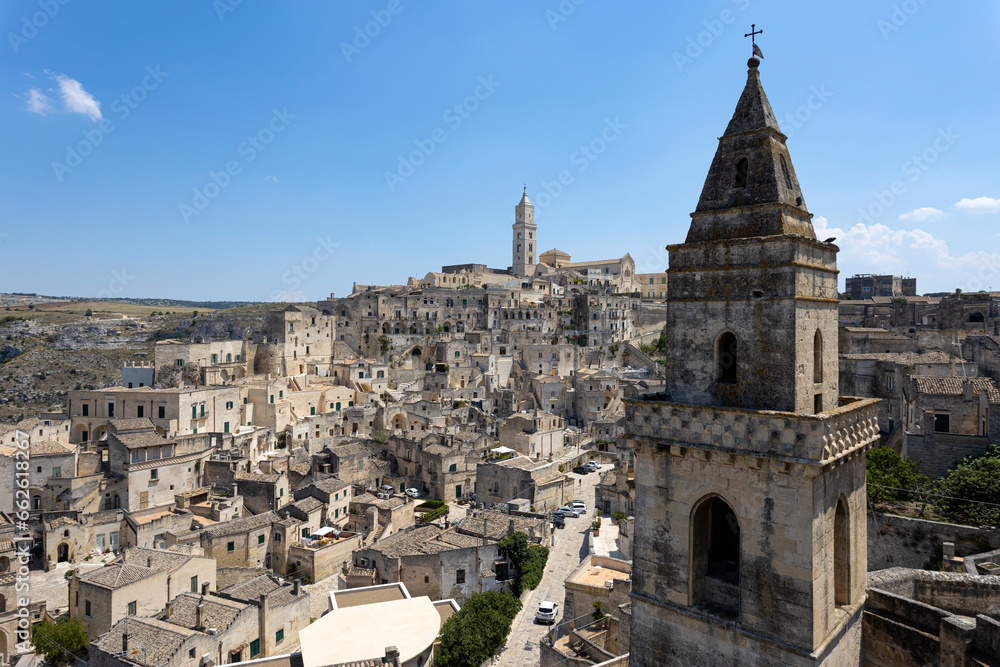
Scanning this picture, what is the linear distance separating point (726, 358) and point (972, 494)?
17625mm

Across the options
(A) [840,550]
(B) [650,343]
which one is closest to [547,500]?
(A) [840,550]

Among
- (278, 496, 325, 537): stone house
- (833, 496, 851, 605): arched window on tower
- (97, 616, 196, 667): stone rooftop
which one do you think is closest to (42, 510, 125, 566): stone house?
(278, 496, 325, 537): stone house

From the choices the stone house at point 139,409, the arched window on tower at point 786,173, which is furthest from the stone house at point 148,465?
the arched window on tower at point 786,173

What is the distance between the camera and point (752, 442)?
754cm

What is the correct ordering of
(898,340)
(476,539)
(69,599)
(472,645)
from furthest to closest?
(898,340) < (476,539) < (69,599) < (472,645)

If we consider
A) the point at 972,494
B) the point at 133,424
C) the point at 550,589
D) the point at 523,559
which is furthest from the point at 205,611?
the point at 972,494

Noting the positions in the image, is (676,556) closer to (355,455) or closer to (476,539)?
(476,539)

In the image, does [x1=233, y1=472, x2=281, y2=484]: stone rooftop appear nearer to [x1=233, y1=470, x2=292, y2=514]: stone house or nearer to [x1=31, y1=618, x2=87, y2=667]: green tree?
[x1=233, y1=470, x2=292, y2=514]: stone house

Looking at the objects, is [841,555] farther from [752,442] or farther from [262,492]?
[262,492]

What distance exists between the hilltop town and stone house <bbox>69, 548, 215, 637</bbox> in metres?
0.11

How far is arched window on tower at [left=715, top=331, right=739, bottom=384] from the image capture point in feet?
27.2

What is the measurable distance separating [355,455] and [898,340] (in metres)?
39.1

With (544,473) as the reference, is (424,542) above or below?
below

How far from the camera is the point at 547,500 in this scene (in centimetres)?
3469
